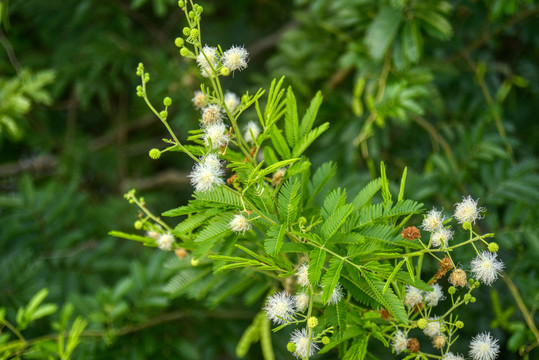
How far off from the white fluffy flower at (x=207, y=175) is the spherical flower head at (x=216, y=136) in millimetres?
31

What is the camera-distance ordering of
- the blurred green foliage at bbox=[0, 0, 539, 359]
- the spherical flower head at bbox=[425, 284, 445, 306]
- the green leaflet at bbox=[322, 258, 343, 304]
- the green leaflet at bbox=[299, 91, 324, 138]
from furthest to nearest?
the blurred green foliage at bbox=[0, 0, 539, 359], the green leaflet at bbox=[299, 91, 324, 138], the spherical flower head at bbox=[425, 284, 445, 306], the green leaflet at bbox=[322, 258, 343, 304]

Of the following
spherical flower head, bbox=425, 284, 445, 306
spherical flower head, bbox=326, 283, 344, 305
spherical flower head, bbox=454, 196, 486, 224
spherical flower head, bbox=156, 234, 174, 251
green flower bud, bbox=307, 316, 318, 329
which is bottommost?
green flower bud, bbox=307, 316, 318, 329

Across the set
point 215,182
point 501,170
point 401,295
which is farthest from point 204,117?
point 501,170

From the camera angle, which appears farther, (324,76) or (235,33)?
(235,33)

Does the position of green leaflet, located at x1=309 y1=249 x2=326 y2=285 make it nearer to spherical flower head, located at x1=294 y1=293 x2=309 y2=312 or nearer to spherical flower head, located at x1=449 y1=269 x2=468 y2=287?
spherical flower head, located at x1=294 y1=293 x2=309 y2=312

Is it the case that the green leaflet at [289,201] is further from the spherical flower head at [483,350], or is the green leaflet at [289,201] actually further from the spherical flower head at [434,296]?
the spherical flower head at [483,350]

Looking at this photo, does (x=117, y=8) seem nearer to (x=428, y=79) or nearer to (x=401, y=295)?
(x=428, y=79)

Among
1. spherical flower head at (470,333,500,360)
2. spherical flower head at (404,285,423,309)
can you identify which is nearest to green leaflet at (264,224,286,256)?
spherical flower head at (404,285,423,309)

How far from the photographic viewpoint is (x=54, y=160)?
2475 millimetres

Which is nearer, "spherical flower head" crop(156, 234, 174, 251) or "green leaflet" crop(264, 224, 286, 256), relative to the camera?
"green leaflet" crop(264, 224, 286, 256)

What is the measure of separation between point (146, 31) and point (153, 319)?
1.73 meters

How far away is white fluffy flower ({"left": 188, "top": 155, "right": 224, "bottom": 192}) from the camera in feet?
2.36

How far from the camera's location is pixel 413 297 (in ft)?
2.53

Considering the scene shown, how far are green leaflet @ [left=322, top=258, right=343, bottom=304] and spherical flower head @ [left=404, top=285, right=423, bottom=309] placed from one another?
0.15m
